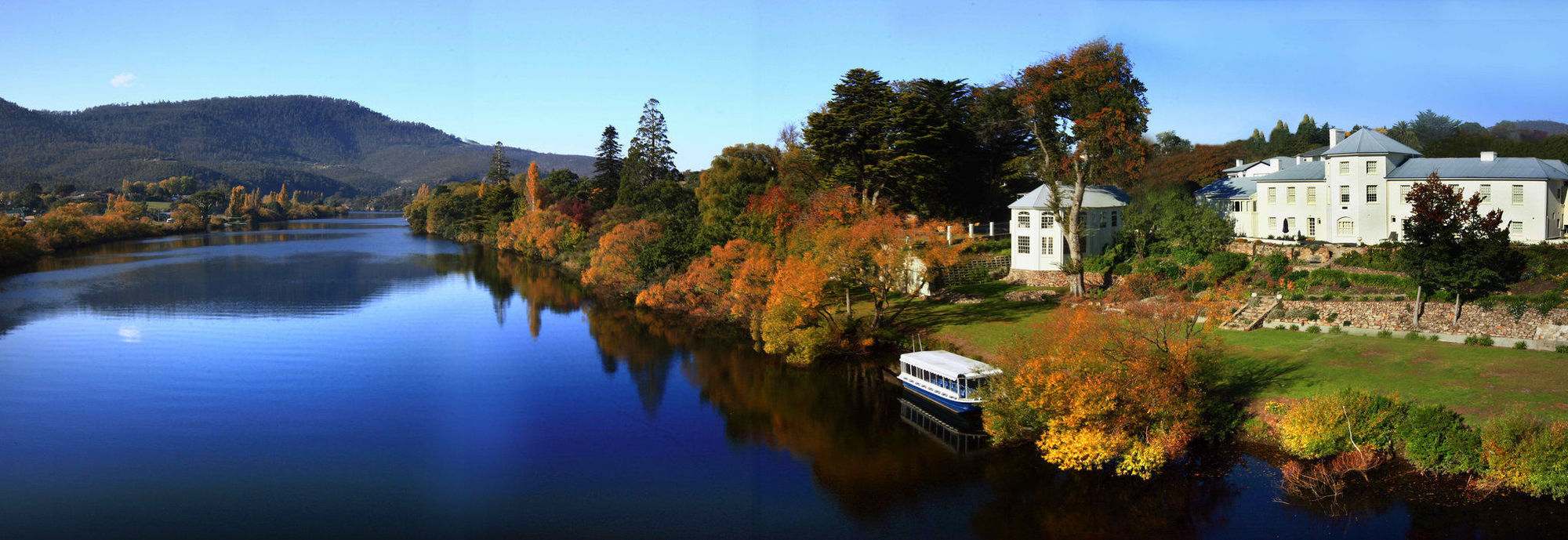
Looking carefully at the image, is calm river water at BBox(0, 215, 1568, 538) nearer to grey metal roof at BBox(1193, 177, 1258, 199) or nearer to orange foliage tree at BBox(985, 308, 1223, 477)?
orange foliage tree at BBox(985, 308, 1223, 477)

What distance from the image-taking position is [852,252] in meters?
32.5

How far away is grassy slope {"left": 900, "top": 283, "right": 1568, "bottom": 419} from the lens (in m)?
20.9

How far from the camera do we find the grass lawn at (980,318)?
3209cm

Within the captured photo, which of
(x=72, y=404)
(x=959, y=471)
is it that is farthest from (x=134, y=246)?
(x=959, y=471)

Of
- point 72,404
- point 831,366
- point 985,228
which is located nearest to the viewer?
point 72,404

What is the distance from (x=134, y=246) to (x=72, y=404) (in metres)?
81.0

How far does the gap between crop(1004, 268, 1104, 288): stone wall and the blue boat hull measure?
14.6 m

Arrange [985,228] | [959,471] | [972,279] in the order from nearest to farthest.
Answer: [959,471] → [972,279] → [985,228]

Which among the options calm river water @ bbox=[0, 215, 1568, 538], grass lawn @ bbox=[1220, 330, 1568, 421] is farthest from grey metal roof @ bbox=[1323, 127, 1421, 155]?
calm river water @ bbox=[0, 215, 1568, 538]

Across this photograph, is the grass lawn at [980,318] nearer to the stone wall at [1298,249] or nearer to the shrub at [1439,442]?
the stone wall at [1298,249]

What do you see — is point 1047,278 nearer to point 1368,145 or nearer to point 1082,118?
point 1082,118

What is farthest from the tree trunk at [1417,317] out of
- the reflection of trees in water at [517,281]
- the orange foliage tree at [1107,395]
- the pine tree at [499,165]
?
the pine tree at [499,165]

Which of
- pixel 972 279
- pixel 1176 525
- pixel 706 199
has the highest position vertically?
pixel 706 199

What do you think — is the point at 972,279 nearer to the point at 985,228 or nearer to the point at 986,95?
the point at 985,228
